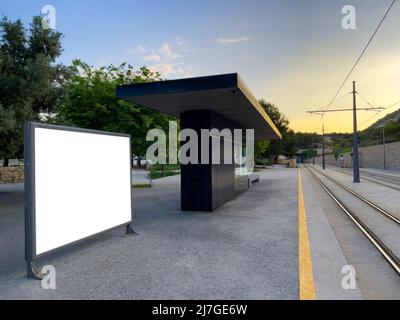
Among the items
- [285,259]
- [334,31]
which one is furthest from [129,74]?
[285,259]

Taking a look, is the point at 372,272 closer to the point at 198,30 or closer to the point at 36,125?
the point at 36,125

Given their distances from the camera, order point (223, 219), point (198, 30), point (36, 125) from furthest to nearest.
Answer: point (198, 30) < point (223, 219) < point (36, 125)

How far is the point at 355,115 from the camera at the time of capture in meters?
18.4

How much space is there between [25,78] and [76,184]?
8.26 meters

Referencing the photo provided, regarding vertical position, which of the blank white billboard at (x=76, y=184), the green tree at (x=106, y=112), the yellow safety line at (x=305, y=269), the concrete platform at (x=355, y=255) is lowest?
the concrete platform at (x=355, y=255)

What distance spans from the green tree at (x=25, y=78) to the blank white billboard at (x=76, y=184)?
18.5ft

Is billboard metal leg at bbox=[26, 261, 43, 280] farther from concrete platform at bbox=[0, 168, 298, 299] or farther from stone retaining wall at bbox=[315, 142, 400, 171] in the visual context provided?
stone retaining wall at bbox=[315, 142, 400, 171]

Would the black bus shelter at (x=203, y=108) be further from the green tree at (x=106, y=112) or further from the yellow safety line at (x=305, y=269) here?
the green tree at (x=106, y=112)

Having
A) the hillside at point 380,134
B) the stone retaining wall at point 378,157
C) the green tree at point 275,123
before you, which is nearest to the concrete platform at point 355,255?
the stone retaining wall at point 378,157

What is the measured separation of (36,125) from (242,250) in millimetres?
3853

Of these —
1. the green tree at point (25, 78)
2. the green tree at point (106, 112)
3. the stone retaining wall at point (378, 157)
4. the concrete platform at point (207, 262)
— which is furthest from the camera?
the stone retaining wall at point (378, 157)

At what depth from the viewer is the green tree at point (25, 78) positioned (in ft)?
34.8

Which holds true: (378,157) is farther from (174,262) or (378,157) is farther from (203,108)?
(174,262)

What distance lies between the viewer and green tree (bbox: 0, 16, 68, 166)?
10.6 m
